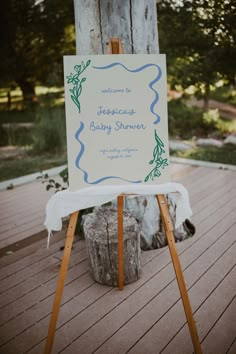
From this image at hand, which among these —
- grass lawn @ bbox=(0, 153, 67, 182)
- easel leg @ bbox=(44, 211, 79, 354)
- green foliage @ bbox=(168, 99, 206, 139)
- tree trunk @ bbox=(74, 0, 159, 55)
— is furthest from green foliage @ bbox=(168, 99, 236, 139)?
easel leg @ bbox=(44, 211, 79, 354)

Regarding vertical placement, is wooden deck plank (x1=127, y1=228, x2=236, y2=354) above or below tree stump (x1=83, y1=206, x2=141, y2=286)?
below

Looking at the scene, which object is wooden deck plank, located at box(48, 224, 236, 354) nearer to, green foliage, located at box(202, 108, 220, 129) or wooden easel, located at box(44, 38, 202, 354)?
wooden easel, located at box(44, 38, 202, 354)

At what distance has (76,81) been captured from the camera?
1.70 metres

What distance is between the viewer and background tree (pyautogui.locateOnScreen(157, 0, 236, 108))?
5559 millimetres

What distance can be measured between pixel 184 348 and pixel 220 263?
936 mm

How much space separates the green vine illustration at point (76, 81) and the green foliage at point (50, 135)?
4.68m

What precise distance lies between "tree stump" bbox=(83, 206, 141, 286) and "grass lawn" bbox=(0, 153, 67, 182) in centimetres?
314

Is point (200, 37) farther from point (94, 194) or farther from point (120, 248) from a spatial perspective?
point (94, 194)

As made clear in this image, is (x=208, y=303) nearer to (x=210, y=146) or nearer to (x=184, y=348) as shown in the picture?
(x=184, y=348)

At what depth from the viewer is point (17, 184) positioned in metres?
4.80

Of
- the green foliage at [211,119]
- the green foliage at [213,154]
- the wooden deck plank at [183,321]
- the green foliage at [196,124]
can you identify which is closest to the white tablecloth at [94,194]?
the wooden deck plank at [183,321]

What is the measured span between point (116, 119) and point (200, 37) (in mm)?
4795

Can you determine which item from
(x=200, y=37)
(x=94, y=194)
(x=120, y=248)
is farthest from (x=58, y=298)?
(x=200, y=37)

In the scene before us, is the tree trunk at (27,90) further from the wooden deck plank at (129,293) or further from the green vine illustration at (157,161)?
the green vine illustration at (157,161)
